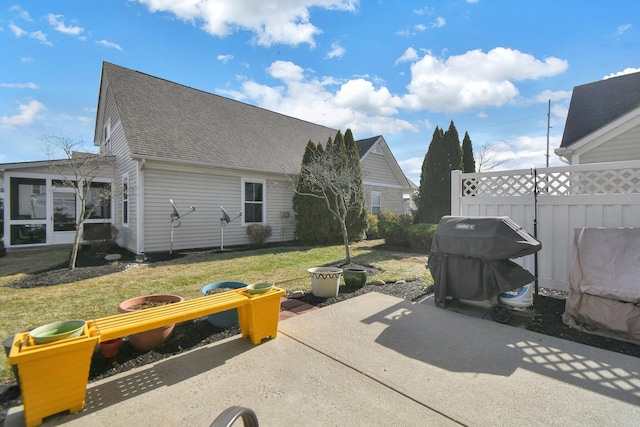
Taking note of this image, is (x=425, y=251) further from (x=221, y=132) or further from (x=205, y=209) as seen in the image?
(x=221, y=132)

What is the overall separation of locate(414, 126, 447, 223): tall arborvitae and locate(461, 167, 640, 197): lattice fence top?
831cm

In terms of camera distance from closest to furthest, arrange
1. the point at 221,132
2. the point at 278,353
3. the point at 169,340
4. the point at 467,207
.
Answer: the point at 278,353, the point at 169,340, the point at 467,207, the point at 221,132

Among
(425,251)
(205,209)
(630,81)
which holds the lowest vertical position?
(425,251)

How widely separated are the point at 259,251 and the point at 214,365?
7291 mm

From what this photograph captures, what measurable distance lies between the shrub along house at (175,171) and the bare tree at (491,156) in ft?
63.4

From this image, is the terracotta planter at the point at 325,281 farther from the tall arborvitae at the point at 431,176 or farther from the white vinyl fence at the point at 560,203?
the tall arborvitae at the point at 431,176

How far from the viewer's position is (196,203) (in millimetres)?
10383

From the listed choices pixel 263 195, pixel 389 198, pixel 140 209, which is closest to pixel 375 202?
pixel 389 198

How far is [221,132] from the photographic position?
40.4 ft

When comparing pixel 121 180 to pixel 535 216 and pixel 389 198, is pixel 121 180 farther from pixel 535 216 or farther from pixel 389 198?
pixel 389 198

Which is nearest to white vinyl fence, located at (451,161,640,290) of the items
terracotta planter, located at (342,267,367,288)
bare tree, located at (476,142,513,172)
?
terracotta planter, located at (342,267,367,288)

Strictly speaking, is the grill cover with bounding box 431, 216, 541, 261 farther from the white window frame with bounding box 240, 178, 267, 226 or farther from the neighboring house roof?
the neighboring house roof

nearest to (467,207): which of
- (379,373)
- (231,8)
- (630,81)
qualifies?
(379,373)

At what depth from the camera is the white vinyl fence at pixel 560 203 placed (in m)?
4.42
